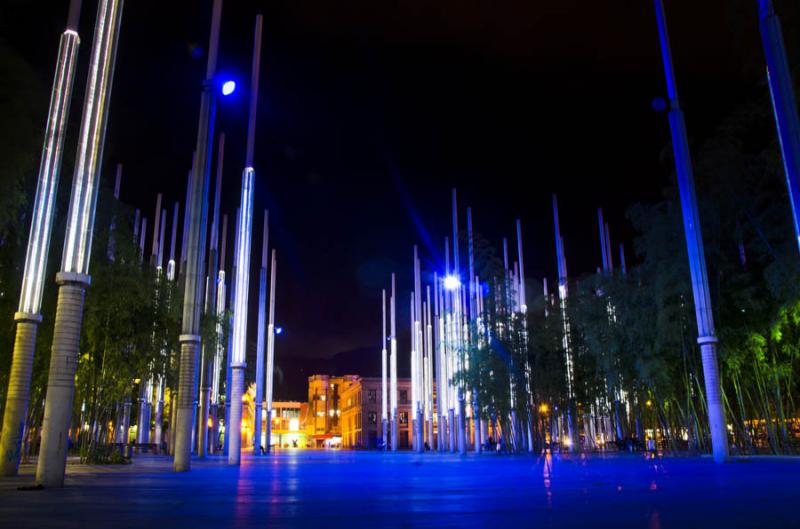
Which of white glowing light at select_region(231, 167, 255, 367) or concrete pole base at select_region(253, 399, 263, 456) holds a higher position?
white glowing light at select_region(231, 167, 255, 367)

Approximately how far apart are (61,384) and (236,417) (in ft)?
36.0

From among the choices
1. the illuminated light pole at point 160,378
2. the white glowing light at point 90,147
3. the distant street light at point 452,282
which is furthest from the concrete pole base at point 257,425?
the white glowing light at point 90,147

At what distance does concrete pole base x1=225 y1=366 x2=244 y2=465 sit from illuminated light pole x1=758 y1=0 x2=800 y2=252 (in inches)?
595

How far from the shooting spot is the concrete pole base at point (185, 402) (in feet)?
48.9

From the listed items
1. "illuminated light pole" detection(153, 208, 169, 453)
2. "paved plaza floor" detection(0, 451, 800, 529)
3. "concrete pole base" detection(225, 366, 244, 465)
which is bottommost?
"paved plaza floor" detection(0, 451, 800, 529)

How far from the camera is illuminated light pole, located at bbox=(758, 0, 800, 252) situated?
13.2m

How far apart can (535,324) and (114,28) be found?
23.0 metres

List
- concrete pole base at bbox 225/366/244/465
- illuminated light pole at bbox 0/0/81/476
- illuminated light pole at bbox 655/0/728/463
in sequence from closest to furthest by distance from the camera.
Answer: illuminated light pole at bbox 0/0/81/476, illuminated light pole at bbox 655/0/728/463, concrete pole base at bbox 225/366/244/465

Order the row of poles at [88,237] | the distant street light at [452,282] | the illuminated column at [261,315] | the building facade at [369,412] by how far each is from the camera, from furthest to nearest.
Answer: the building facade at [369,412] → the distant street light at [452,282] → the illuminated column at [261,315] → the row of poles at [88,237]

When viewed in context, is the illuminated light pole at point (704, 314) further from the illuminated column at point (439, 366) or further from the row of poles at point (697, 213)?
the illuminated column at point (439, 366)

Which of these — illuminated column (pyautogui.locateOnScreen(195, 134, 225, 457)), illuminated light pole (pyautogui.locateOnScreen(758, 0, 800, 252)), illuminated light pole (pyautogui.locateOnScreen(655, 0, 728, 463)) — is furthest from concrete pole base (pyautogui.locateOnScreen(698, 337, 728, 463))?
illuminated column (pyautogui.locateOnScreen(195, 134, 225, 457))

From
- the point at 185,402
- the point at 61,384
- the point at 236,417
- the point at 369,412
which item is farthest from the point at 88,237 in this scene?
the point at 369,412

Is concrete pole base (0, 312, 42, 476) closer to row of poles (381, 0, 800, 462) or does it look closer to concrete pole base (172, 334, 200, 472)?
concrete pole base (172, 334, 200, 472)

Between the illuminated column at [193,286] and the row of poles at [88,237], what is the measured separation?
23 mm
